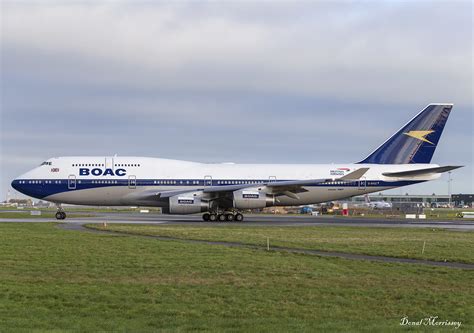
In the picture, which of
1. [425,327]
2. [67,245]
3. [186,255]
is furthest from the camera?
[67,245]

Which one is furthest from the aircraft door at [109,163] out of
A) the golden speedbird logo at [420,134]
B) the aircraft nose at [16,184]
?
the golden speedbird logo at [420,134]

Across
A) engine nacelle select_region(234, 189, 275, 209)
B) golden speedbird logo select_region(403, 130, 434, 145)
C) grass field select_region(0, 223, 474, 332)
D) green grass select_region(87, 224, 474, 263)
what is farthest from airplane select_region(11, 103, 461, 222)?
grass field select_region(0, 223, 474, 332)

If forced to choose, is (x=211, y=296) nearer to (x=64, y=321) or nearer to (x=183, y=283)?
(x=183, y=283)

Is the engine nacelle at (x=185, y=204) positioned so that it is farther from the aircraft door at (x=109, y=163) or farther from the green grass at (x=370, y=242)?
the green grass at (x=370, y=242)

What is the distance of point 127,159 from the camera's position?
49406mm

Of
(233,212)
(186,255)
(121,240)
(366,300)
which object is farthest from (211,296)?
(233,212)

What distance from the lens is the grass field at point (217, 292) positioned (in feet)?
38.6

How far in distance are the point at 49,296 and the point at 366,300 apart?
6.73 meters

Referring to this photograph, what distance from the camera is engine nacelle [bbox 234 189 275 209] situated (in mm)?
46656

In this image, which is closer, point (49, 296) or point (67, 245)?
point (49, 296)

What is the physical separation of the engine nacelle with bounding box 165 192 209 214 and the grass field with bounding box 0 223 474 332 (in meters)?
22.9

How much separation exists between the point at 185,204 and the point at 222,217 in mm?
4266

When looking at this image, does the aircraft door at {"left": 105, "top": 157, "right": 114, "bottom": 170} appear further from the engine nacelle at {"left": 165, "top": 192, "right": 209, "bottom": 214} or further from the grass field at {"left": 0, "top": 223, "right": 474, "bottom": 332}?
the grass field at {"left": 0, "top": 223, "right": 474, "bottom": 332}

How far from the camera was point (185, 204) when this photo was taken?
45.8 m
